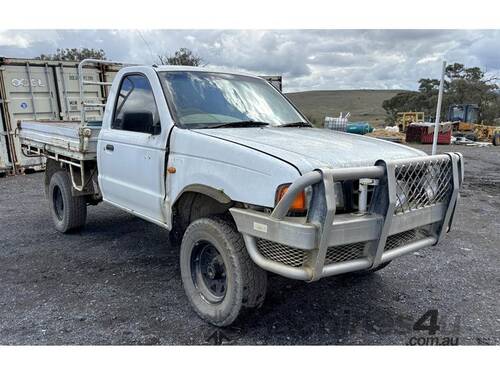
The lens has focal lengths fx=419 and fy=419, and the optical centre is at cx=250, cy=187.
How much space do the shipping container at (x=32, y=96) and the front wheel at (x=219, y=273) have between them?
26.0ft

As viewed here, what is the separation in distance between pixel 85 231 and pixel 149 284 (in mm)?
2269

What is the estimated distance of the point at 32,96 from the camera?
10.9 meters

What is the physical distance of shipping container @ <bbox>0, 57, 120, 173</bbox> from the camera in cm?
1054

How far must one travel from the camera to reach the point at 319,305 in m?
3.61

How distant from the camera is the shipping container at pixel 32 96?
10.5m

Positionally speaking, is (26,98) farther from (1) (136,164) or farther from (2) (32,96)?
(1) (136,164)

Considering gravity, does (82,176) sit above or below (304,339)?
above

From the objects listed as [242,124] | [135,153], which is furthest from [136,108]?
[242,124]

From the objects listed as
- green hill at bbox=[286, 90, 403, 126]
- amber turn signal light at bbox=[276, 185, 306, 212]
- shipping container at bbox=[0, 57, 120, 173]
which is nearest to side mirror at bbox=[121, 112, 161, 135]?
amber turn signal light at bbox=[276, 185, 306, 212]

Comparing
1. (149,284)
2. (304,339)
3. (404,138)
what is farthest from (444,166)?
(404,138)

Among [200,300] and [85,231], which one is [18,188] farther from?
[200,300]

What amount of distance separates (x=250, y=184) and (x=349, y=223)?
2.24ft

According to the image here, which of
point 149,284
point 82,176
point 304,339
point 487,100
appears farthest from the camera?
point 487,100

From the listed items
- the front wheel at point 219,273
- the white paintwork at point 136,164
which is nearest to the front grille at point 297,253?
the front wheel at point 219,273
